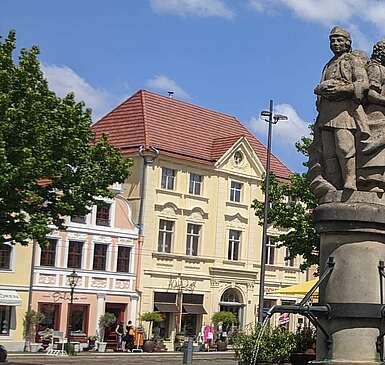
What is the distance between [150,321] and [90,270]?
4.56m

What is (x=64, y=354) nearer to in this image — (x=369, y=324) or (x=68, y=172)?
(x=68, y=172)

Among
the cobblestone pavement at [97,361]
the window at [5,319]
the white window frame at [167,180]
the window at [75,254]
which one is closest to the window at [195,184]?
the white window frame at [167,180]

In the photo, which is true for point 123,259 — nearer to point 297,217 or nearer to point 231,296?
point 231,296

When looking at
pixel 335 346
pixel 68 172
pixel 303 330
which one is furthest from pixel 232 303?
pixel 335 346

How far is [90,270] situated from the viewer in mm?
50000

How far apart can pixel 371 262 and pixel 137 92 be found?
51.8 m

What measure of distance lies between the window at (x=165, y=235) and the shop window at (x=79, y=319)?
6842 millimetres

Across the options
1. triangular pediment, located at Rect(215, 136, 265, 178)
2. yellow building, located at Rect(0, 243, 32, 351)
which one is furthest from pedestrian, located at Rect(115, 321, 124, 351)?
triangular pediment, located at Rect(215, 136, 265, 178)

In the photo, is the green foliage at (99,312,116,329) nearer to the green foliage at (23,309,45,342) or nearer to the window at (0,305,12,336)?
the green foliage at (23,309,45,342)

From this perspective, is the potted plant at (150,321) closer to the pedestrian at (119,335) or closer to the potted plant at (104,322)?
the pedestrian at (119,335)

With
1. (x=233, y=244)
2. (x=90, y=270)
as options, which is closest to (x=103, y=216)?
(x=90, y=270)

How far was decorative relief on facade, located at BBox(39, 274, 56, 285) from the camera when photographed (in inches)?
1877

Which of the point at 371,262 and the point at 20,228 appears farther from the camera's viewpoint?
the point at 20,228

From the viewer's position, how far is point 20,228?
25.1 metres
